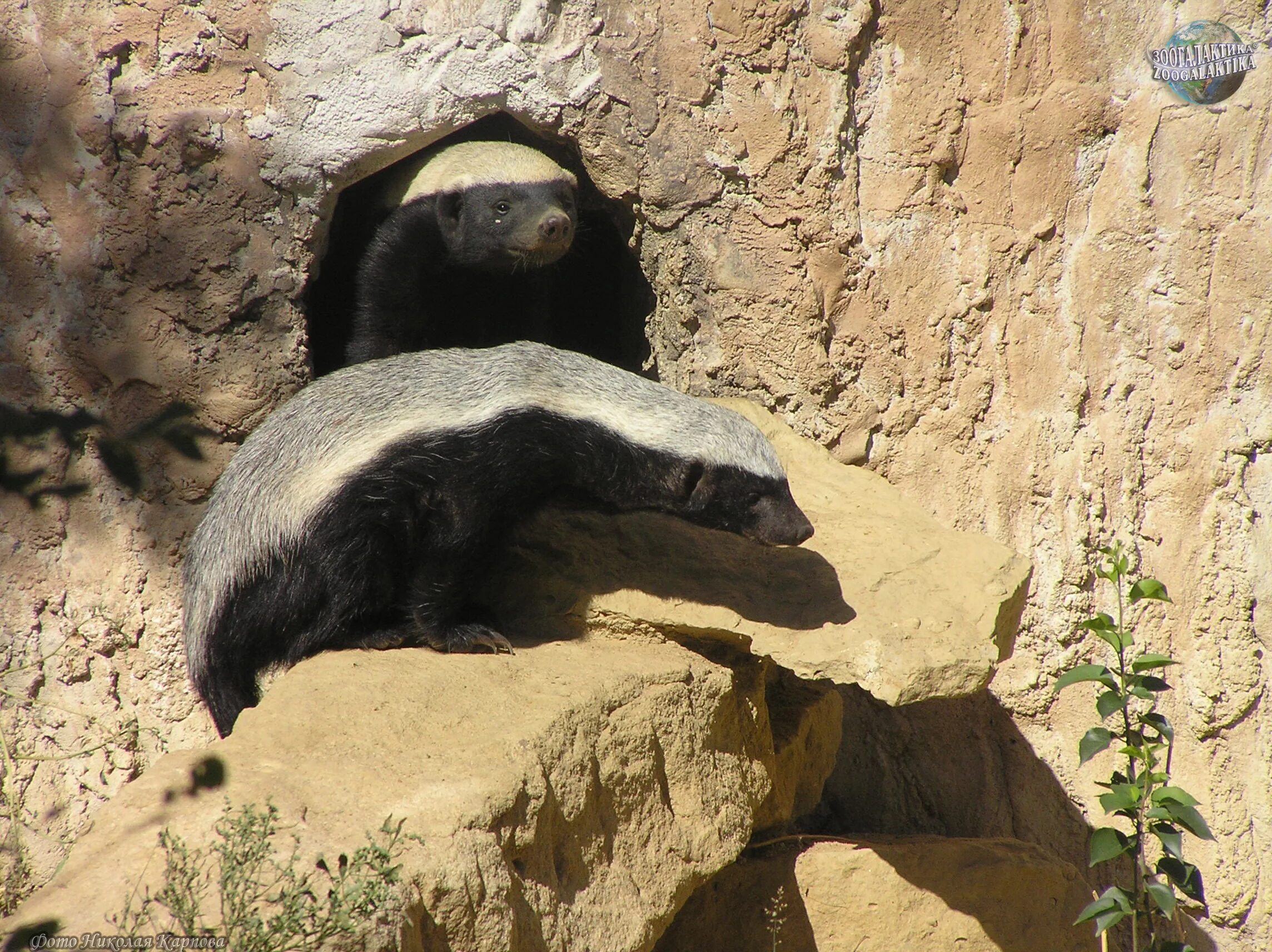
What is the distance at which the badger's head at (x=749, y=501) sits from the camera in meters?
3.68

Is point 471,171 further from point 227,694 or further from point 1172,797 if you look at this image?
point 1172,797

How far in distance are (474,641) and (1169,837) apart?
89.0 inches

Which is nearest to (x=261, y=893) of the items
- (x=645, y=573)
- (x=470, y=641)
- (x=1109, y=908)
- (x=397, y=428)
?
(x=470, y=641)

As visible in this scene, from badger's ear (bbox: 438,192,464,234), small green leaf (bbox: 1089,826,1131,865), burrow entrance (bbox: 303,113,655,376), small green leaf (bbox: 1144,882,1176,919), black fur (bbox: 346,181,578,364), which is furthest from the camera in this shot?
burrow entrance (bbox: 303,113,655,376)

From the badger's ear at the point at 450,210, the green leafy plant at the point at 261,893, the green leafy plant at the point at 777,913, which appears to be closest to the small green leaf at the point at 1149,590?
the green leafy plant at the point at 777,913

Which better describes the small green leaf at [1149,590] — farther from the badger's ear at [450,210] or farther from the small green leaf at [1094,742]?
the badger's ear at [450,210]

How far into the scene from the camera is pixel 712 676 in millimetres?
3619

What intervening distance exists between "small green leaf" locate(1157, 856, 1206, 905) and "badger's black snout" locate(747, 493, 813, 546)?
4.88 feet

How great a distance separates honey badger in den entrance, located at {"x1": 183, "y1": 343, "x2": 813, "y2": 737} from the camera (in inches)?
140

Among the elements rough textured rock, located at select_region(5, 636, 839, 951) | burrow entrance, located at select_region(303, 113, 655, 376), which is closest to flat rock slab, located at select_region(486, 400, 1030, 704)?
rough textured rock, located at select_region(5, 636, 839, 951)

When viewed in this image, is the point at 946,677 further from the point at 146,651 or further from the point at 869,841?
the point at 146,651

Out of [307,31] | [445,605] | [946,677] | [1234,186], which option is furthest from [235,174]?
[1234,186]

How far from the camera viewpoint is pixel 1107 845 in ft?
10.6

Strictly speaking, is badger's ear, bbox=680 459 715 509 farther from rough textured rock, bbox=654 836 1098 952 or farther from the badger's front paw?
rough textured rock, bbox=654 836 1098 952
